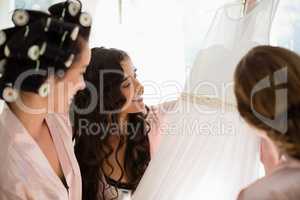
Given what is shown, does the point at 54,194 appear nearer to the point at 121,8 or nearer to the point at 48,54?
the point at 48,54

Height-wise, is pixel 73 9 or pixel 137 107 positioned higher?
pixel 73 9

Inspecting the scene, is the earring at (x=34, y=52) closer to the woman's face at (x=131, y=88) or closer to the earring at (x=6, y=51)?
the earring at (x=6, y=51)

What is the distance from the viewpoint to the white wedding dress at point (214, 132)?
1.08m

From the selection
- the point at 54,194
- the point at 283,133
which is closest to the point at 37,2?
the point at 54,194

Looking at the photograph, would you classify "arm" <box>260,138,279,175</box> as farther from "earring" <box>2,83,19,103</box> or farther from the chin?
"earring" <box>2,83,19,103</box>

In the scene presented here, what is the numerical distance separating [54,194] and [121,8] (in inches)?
32.1

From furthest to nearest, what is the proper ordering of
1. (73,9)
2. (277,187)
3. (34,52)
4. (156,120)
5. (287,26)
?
(156,120), (287,26), (73,9), (34,52), (277,187)

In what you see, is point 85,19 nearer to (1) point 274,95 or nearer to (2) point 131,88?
(2) point 131,88

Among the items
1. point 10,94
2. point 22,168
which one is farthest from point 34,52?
point 22,168

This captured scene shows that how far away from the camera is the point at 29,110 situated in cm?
105

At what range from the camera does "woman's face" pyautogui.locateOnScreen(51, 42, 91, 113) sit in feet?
3.46

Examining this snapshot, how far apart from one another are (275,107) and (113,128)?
77 centimetres

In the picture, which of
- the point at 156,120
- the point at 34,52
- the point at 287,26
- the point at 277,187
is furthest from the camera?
the point at 156,120

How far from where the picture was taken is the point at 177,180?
1.14m
